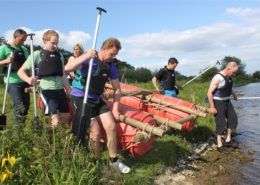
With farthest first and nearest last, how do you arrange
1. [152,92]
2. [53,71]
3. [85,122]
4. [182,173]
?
[152,92], [182,173], [53,71], [85,122]

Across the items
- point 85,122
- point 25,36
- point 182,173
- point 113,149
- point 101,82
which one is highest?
point 25,36

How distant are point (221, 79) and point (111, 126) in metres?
3.65

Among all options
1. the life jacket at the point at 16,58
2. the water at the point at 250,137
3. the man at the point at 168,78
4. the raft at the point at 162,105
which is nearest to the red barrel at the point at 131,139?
the water at the point at 250,137

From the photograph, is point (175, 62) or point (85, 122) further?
point (175, 62)

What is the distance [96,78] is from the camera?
6.39 m

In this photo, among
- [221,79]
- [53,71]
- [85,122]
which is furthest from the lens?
[221,79]

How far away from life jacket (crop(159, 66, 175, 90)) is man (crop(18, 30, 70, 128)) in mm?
4603

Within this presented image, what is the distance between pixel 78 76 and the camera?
21.4ft

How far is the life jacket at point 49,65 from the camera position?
665 centimetres

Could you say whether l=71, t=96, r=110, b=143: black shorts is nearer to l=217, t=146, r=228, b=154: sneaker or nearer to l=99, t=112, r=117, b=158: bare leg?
l=99, t=112, r=117, b=158: bare leg

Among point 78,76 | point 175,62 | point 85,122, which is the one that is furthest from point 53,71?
point 175,62

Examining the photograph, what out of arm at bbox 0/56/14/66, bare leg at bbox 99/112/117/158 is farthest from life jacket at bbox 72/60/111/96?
arm at bbox 0/56/14/66

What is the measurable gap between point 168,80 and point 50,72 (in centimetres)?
489

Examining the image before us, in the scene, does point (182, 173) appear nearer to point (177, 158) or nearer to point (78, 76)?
point (177, 158)
